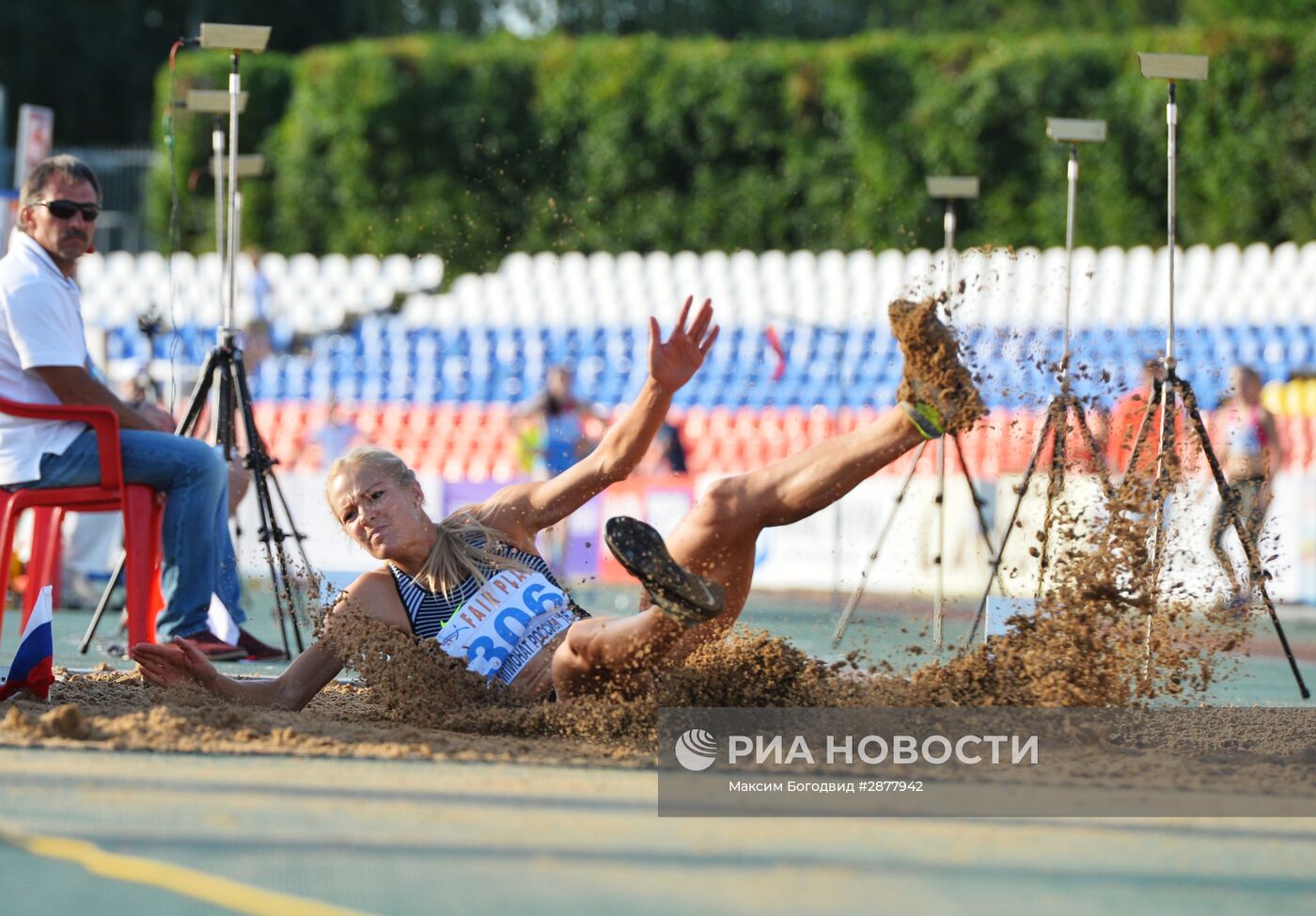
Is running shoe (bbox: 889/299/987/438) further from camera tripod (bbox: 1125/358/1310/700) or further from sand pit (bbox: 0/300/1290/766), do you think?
camera tripod (bbox: 1125/358/1310/700)

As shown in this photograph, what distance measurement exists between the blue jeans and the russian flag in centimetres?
113

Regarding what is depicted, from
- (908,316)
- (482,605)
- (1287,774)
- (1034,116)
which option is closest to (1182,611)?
(1287,774)

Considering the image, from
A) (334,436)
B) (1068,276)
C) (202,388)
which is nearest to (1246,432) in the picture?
(1068,276)

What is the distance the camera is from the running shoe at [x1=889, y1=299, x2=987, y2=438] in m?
4.07

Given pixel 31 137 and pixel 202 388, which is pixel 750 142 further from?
pixel 202 388

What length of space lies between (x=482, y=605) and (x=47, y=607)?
128 cm

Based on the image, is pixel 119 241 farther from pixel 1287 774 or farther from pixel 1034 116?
pixel 1287 774

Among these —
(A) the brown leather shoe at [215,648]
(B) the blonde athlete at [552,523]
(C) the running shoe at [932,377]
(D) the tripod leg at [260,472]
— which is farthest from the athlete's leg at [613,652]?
(D) the tripod leg at [260,472]

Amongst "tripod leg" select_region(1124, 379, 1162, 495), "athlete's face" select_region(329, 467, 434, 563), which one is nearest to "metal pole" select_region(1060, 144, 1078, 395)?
"tripod leg" select_region(1124, 379, 1162, 495)

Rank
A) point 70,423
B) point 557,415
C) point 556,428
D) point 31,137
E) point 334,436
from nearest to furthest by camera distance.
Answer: point 70,423 < point 31,137 < point 556,428 < point 557,415 < point 334,436

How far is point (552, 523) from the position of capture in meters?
4.77

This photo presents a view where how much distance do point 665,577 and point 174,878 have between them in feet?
4.44

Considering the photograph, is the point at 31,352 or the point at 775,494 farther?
the point at 31,352

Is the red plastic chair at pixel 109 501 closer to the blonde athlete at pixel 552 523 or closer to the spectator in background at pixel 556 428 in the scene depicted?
the blonde athlete at pixel 552 523
